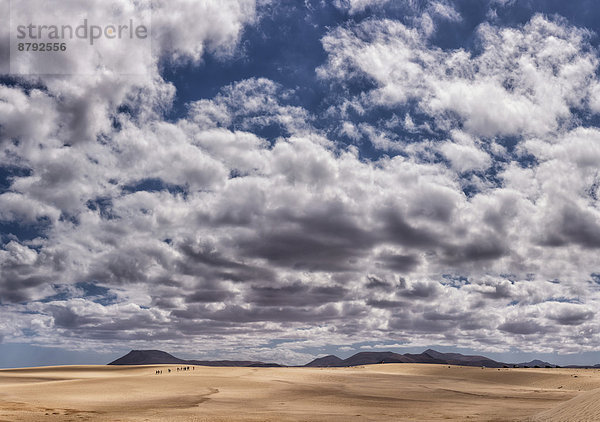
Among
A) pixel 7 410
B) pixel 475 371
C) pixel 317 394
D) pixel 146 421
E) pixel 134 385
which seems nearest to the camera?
pixel 146 421

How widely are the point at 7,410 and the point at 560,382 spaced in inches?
2925

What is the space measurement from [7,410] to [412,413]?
84.6 ft

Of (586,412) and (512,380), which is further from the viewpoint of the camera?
(512,380)

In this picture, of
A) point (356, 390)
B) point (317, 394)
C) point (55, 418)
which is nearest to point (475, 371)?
point (356, 390)

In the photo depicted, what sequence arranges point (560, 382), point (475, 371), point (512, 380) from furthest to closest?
point (475, 371), point (512, 380), point (560, 382)

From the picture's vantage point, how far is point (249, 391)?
165 ft

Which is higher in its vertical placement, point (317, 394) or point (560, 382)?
point (317, 394)

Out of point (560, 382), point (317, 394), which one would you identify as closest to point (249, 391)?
point (317, 394)

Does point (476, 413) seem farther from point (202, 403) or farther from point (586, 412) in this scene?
point (202, 403)

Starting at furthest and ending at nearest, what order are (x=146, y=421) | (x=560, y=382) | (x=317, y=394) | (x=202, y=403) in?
(x=560, y=382) → (x=317, y=394) → (x=202, y=403) → (x=146, y=421)

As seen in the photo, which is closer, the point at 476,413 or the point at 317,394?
the point at 476,413

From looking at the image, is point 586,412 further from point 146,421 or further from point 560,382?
point 560,382

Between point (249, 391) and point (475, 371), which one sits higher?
point (249, 391)

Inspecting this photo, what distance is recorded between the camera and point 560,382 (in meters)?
76.8
